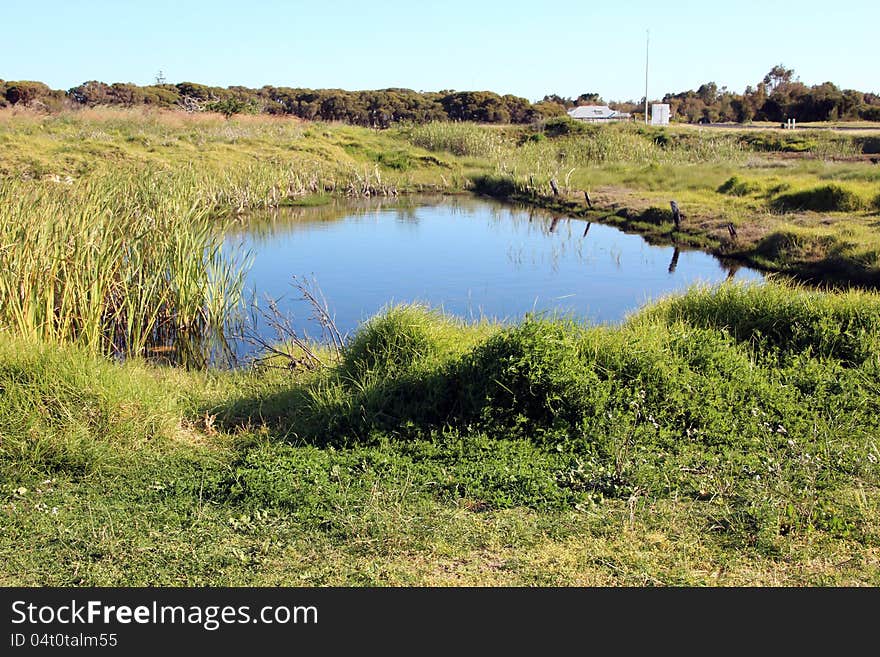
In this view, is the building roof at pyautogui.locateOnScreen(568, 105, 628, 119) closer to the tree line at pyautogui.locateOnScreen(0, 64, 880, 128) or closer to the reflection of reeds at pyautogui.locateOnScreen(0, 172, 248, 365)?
the tree line at pyautogui.locateOnScreen(0, 64, 880, 128)

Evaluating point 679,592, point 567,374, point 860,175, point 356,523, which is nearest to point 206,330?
point 567,374

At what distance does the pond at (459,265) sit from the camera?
13039 millimetres

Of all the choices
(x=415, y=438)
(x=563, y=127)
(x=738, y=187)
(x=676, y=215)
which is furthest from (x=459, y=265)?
(x=563, y=127)

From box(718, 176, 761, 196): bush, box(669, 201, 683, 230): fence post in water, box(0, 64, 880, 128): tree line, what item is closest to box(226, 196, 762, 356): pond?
box(669, 201, 683, 230): fence post in water

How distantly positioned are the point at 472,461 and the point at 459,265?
471 inches

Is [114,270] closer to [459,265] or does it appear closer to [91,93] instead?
[459,265]

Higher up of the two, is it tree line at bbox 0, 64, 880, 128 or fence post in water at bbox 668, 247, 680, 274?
tree line at bbox 0, 64, 880, 128

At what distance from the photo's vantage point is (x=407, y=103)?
6388cm

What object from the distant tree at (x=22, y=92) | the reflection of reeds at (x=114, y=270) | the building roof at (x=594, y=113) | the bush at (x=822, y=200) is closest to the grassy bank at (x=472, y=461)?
the reflection of reeds at (x=114, y=270)

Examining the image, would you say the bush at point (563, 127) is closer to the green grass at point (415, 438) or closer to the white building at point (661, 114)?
the white building at point (661, 114)

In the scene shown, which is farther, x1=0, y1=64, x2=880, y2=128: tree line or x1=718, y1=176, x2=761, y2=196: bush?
x1=0, y1=64, x2=880, y2=128: tree line

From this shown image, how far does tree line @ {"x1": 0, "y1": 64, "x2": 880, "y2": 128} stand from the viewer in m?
52.0

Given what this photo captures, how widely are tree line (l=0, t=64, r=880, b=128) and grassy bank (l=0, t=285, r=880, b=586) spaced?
39622 mm

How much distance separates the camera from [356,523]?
13.9ft
